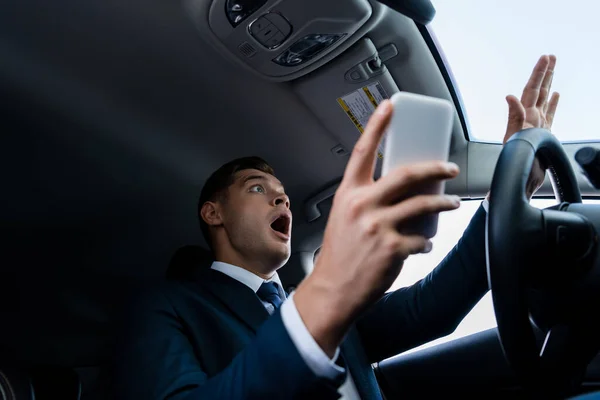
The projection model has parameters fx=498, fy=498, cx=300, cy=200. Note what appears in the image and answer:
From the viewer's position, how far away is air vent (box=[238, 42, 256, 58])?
4.08ft

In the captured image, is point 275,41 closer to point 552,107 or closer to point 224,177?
point 224,177

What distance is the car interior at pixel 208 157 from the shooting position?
0.74 meters

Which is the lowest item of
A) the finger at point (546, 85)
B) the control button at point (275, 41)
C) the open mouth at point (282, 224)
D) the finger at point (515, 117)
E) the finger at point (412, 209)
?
the open mouth at point (282, 224)

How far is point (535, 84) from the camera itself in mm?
1205

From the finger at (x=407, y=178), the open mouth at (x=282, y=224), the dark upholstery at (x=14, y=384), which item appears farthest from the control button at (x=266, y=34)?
the dark upholstery at (x=14, y=384)

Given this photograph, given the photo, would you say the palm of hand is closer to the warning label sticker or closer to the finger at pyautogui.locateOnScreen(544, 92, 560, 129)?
the finger at pyautogui.locateOnScreen(544, 92, 560, 129)

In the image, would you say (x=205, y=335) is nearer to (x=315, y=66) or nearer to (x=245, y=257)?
(x=245, y=257)

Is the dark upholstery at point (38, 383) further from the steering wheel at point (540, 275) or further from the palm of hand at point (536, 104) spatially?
the palm of hand at point (536, 104)

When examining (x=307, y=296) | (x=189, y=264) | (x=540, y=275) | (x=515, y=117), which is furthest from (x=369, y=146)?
(x=189, y=264)

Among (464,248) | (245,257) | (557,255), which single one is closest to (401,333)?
(464,248)

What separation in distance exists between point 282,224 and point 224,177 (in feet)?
0.82

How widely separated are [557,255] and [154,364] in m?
0.74

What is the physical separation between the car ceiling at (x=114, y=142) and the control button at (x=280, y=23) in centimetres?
19

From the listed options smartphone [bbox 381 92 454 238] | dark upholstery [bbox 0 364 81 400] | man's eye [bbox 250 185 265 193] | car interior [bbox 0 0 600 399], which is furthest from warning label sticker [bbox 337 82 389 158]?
dark upholstery [bbox 0 364 81 400]
